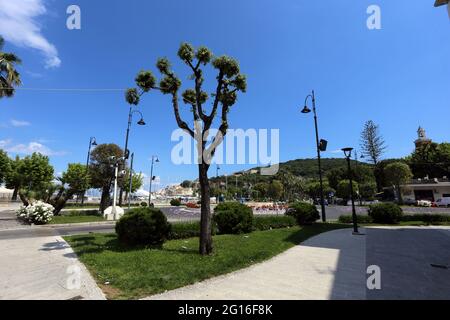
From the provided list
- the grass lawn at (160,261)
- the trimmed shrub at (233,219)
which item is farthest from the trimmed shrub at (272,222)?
the grass lawn at (160,261)

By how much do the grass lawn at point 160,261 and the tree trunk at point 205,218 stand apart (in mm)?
294

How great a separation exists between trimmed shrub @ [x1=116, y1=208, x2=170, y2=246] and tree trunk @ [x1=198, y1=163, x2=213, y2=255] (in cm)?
201

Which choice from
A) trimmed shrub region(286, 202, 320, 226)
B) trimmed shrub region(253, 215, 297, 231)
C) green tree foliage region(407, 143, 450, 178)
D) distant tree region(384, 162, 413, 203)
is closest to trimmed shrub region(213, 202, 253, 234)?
trimmed shrub region(253, 215, 297, 231)

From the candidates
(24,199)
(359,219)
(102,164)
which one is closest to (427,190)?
(359,219)

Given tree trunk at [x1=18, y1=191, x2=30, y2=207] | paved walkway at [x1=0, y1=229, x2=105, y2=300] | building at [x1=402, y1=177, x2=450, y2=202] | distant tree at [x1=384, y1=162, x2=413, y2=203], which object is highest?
distant tree at [x1=384, y1=162, x2=413, y2=203]

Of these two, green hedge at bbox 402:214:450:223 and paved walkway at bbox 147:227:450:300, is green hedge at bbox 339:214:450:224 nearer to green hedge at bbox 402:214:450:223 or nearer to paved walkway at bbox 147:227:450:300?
green hedge at bbox 402:214:450:223

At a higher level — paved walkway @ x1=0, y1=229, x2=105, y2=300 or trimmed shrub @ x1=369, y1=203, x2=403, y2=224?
trimmed shrub @ x1=369, y1=203, x2=403, y2=224

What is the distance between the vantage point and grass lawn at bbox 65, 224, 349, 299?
564 centimetres

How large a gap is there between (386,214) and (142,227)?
1718cm

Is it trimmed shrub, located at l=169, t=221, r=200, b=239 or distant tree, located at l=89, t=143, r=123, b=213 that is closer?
trimmed shrub, located at l=169, t=221, r=200, b=239

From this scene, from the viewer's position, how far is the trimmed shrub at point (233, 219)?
1335 centimetres

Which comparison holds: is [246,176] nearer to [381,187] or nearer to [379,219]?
[381,187]
